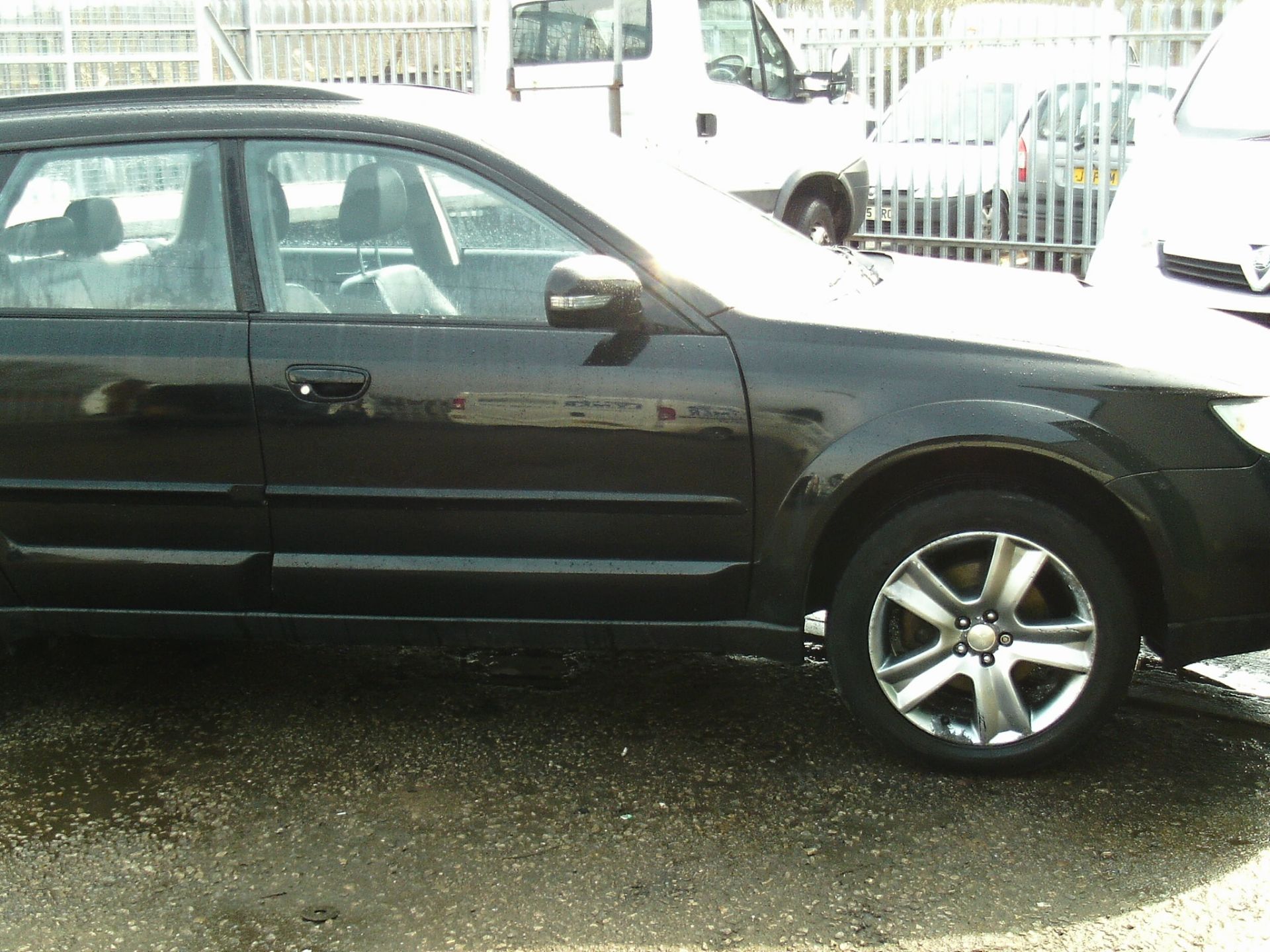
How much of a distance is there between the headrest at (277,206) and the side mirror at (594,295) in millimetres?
715

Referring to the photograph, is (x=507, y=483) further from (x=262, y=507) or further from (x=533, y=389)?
(x=262, y=507)

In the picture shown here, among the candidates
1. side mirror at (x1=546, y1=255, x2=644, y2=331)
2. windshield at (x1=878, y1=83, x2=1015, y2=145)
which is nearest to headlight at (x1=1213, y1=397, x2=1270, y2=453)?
side mirror at (x1=546, y1=255, x2=644, y2=331)

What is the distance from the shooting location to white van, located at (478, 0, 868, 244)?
10547 mm

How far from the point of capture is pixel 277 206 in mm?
3678

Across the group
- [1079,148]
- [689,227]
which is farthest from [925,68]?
[689,227]

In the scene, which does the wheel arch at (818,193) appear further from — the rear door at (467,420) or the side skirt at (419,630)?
the side skirt at (419,630)

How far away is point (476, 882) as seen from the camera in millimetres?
3090

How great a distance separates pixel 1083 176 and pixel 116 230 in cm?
962

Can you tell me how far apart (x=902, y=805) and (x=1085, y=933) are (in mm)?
604

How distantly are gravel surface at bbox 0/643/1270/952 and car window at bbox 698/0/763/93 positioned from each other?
7.34 meters

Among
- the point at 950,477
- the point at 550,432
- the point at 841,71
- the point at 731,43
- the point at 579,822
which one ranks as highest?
the point at 731,43

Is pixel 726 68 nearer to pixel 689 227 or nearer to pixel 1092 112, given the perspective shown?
pixel 1092 112

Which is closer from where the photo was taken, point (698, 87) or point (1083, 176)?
point (698, 87)

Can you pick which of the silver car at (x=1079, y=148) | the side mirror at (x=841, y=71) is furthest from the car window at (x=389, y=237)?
the silver car at (x=1079, y=148)
